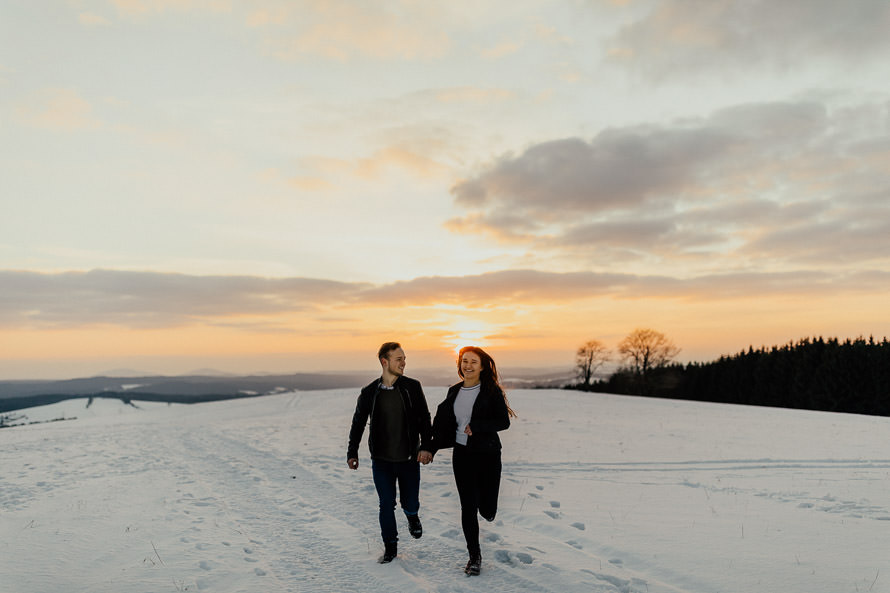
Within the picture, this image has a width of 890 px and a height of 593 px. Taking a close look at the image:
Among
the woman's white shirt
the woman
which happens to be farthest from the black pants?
the woman's white shirt

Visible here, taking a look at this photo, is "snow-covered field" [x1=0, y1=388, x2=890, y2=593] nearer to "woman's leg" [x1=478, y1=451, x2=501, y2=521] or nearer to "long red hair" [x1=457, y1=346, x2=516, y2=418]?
"woman's leg" [x1=478, y1=451, x2=501, y2=521]

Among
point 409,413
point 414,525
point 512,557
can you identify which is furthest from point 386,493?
point 512,557

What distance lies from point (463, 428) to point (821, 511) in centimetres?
730

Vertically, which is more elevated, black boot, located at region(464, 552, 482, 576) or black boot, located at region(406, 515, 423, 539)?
black boot, located at region(406, 515, 423, 539)

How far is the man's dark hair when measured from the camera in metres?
6.01

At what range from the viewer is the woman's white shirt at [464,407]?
5637 mm

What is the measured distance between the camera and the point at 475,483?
5598mm

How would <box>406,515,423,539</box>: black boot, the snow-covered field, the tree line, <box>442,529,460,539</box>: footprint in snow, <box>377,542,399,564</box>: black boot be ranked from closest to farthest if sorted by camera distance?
1. the snow-covered field
2. <box>377,542,399,564</box>: black boot
3. <box>406,515,423,539</box>: black boot
4. <box>442,529,460,539</box>: footprint in snow
5. the tree line

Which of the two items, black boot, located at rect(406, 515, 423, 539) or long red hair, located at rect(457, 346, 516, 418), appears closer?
long red hair, located at rect(457, 346, 516, 418)

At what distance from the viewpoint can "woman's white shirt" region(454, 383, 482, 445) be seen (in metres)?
5.64

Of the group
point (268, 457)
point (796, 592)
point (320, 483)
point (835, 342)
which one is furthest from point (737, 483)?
point (835, 342)

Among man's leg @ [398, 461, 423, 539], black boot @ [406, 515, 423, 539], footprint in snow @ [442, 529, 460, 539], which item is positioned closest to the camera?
man's leg @ [398, 461, 423, 539]

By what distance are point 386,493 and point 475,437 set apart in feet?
4.70

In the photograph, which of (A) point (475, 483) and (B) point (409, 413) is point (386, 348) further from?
(A) point (475, 483)
